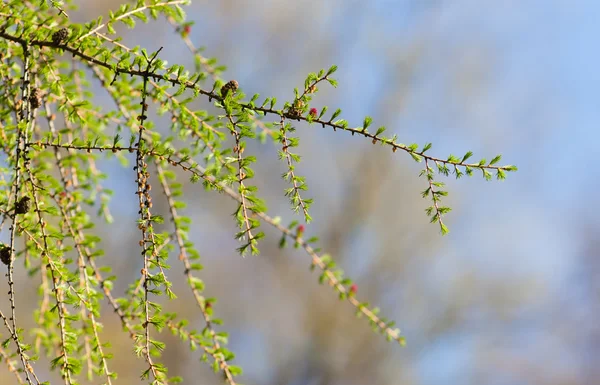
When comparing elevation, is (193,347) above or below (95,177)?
below

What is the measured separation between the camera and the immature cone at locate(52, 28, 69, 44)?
0.43 m

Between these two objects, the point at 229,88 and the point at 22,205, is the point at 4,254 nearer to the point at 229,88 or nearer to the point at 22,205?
the point at 22,205

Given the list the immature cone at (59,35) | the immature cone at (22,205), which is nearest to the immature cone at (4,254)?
the immature cone at (22,205)

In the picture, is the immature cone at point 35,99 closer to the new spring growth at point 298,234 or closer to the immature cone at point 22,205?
the immature cone at point 22,205

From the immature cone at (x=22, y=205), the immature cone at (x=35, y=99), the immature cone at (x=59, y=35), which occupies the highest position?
the immature cone at (x=59, y=35)

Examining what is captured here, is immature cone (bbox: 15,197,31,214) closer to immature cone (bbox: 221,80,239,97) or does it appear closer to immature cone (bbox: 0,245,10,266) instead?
immature cone (bbox: 0,245,10,266)

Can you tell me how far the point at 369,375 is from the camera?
9.02 ft

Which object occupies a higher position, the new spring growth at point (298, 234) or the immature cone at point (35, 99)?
the immature cone at point (35, 99)

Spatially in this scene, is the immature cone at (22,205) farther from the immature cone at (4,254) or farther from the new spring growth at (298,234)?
the new spring growth at (298,234)

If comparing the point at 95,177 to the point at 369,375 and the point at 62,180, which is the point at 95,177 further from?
the point at 369,375

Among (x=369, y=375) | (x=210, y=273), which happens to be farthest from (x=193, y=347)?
(x=369, y=375)

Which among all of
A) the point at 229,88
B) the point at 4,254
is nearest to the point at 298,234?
the point at 229,88

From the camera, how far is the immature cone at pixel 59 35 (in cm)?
43

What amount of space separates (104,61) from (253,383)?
2315mm
